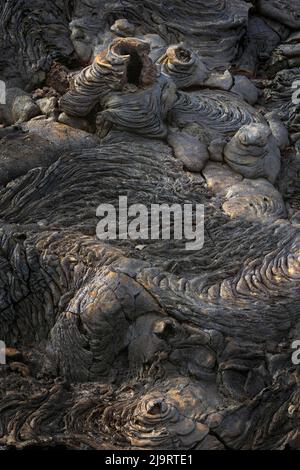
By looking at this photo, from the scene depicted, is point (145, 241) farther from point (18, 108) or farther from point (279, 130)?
point (18, 108)

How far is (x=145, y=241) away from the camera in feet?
19.1

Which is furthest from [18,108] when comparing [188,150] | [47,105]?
[188,150]

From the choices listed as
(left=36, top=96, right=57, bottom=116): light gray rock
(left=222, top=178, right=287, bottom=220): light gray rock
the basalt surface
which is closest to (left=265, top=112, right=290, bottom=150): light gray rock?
the basalt surface

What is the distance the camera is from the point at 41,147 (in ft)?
20.4

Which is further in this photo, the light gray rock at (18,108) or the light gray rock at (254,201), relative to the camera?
the light gray rock at (18,108)

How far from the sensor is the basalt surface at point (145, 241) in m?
5.16

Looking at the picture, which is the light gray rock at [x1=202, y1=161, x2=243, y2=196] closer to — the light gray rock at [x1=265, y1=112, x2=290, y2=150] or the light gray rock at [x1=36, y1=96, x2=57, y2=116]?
the light gray rock at [x1=265, y1=112, x2=290, y2=150]

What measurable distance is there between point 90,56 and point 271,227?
2.23m

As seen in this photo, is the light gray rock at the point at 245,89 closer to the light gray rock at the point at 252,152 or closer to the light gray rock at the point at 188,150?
the light gray rock at the point at 252,152

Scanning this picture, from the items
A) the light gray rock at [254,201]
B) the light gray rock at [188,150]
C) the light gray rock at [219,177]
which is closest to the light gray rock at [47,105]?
the light gray rock at [188,150]

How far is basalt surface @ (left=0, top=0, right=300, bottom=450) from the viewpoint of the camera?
16.9 feet

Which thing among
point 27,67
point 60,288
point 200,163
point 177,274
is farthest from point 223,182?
point 27,67

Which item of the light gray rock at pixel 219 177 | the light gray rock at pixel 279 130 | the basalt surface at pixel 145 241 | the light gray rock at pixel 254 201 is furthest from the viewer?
the light gray rock at pixel 279 130

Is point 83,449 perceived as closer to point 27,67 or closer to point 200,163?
point 200,163
